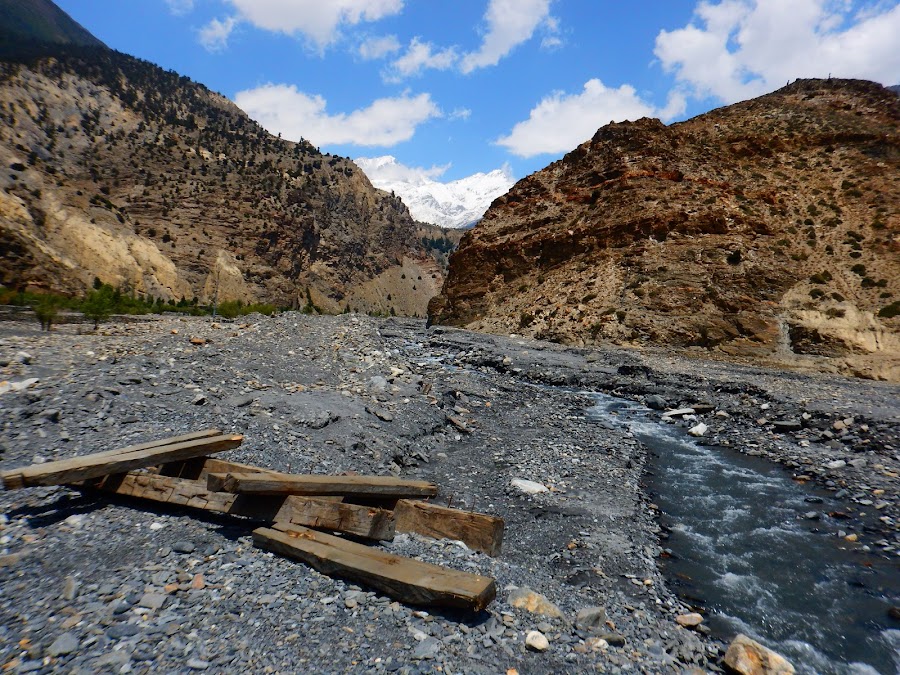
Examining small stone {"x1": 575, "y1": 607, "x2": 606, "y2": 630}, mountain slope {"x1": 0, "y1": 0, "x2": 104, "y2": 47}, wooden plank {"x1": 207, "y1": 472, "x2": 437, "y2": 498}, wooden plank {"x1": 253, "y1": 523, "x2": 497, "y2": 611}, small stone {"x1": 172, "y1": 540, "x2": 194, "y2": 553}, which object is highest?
mountain slope {"x1": 0, "y1": 0, "x2": 104, "y2": 47}

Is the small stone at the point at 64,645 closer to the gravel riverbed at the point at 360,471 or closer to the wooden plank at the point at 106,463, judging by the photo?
the gravel riverbed at the point at 360,471

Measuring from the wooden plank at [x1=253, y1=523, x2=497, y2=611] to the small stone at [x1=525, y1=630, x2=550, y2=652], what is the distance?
476 mm

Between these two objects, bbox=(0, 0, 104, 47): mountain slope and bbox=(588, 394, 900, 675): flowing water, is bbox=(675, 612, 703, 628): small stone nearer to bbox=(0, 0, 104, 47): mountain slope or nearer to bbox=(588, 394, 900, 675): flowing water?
bbox=(588, 394, 900, 675): flowing water

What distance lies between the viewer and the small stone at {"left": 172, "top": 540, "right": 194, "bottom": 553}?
479cm

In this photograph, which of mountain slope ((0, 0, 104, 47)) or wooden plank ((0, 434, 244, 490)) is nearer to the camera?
wooden plank ((0, 434, 244, 490))

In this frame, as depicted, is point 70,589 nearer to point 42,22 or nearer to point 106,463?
point 106,463

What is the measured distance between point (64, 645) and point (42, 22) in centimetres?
24676

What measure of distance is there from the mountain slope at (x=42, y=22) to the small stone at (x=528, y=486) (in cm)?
18135

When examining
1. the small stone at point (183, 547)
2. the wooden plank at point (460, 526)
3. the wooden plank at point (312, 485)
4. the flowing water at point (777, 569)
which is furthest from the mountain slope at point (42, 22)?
the flowing water at point (777, 569)

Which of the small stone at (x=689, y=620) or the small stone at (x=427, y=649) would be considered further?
the small stone at (x=689, y=620)

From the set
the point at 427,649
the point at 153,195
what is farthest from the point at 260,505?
the point at 153,195

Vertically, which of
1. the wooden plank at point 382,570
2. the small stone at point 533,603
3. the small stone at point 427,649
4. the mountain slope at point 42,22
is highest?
the mountain slope at point 42,22

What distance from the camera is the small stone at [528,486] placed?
359 inches

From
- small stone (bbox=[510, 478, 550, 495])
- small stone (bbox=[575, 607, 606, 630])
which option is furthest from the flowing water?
small stone (bbox=[510, 478, 550, 495])
